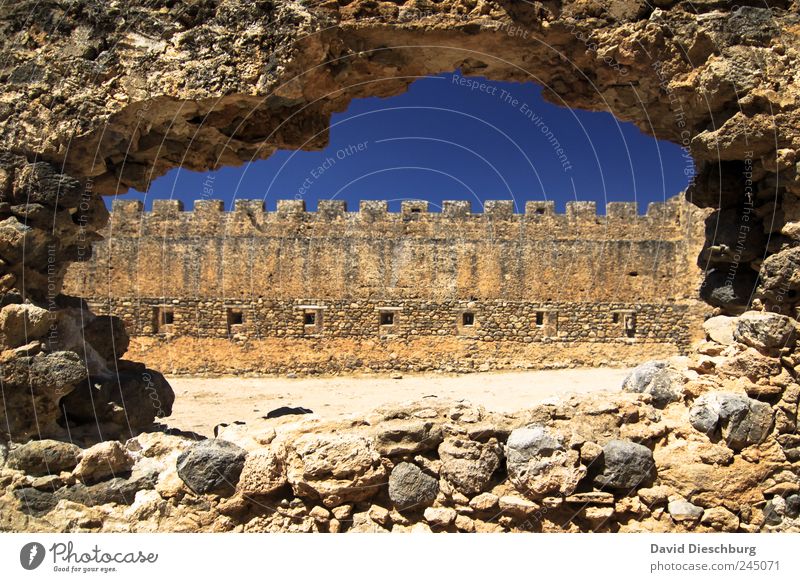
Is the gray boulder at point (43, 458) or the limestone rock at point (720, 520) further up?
the gray boulder at point (43, 458)

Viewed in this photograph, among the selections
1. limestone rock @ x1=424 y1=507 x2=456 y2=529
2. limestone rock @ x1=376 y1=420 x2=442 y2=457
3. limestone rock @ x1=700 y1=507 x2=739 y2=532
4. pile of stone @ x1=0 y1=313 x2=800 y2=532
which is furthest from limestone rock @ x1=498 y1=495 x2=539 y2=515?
limestone rock @ x1=700 y1=507 x2=739 y2=532

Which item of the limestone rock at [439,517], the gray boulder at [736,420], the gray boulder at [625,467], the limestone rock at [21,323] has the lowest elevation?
the limestone rock at [439,517]

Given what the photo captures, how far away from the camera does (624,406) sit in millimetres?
4039

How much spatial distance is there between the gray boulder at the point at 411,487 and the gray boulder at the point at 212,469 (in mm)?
1092

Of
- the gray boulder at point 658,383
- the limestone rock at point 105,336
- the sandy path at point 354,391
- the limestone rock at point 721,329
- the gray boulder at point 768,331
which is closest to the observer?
the gray boulder at point 768,331

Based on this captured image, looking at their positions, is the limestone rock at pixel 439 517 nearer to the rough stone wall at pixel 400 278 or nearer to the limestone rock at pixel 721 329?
the limestone rock at pixel 721 329

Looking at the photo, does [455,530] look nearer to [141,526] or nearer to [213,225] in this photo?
[141,526]

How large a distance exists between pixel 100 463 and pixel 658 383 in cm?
439

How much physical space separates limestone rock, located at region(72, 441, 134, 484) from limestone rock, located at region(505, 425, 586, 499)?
288 cm

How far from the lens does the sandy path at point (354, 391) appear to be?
10.0 meters

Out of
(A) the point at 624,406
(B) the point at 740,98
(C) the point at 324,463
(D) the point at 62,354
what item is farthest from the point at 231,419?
(B) the point at 740,98

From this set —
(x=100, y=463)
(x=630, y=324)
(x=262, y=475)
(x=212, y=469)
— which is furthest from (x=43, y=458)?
(x=630, y=324)

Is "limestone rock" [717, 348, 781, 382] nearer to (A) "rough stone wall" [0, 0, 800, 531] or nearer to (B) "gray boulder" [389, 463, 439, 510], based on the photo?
(A) "rough stone wall" [0, 0, 800, 531]

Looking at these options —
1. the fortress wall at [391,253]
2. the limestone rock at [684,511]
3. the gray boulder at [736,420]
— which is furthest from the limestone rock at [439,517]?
the fortress wall at [391,253]
